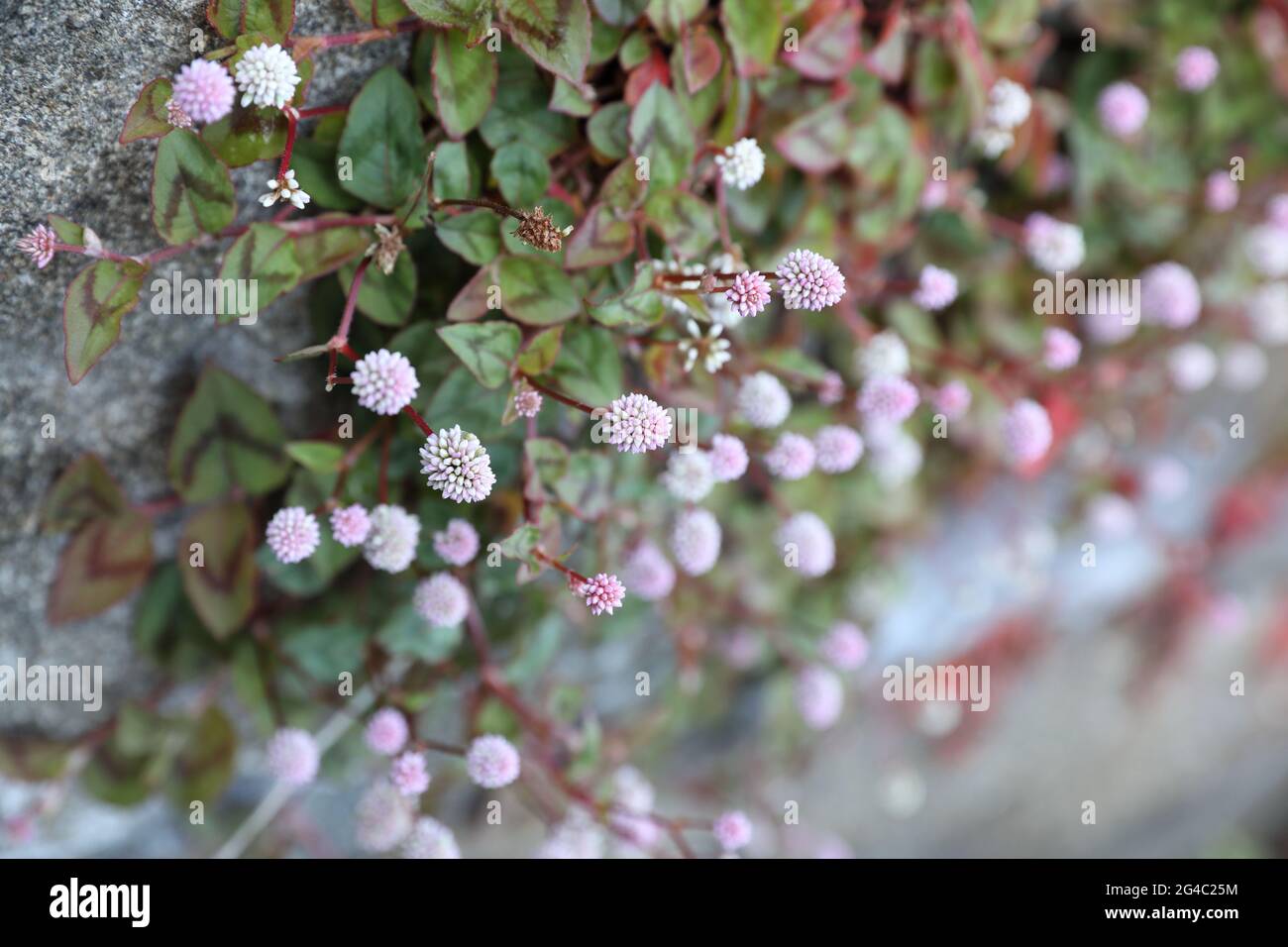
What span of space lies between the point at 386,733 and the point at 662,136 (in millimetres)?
641

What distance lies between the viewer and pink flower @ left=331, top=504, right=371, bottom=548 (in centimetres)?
88

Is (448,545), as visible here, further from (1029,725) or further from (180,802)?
(1029,725)

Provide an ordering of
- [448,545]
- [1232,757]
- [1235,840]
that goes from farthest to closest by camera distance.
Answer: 1. [1235,840]
2. [1232,757]
3. [448,545]

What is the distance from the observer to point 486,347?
2.80 ft

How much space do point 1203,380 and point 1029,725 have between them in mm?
700

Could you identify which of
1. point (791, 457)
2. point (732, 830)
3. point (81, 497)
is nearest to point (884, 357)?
point (791, 457)

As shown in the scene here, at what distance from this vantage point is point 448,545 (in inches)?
36.7

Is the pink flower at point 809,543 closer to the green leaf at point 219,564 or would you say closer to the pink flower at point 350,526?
the pink flower at point 350,526

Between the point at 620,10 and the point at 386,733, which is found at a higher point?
the point at 620,10

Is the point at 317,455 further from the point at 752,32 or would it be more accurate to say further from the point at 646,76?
the point at 752,32

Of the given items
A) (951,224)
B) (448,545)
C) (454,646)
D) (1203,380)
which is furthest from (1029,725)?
(448,545)
